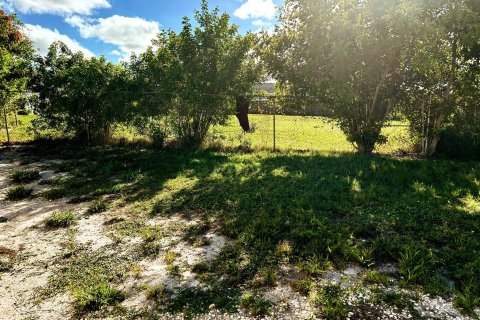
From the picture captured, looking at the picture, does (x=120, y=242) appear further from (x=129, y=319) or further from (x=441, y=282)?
(x=441, y=282)

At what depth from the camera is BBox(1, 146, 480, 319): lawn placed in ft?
11.0

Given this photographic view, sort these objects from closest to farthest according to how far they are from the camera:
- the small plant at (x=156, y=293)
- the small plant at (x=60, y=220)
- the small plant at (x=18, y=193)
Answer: the small plant at (x=156, y=293) < the small plant at (x=60, y=220) < the small plant at (x=18, y=193)

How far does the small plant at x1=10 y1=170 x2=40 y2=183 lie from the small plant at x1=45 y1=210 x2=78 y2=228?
2.99 meters

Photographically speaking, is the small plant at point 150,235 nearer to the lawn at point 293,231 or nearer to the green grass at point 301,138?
the lawn at point 293,231

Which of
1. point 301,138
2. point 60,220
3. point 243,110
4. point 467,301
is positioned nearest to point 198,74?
point 243,110

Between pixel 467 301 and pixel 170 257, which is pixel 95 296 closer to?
pixel 170 257

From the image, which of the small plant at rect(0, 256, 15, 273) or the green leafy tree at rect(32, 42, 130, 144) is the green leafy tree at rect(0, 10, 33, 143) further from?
the small plant at rect(0, 256, 15, 273)

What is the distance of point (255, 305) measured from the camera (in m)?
3.20

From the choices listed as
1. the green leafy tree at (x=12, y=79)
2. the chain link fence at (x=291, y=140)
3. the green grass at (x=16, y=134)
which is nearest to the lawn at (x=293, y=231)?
the chain link fence at (x=291, y=140)

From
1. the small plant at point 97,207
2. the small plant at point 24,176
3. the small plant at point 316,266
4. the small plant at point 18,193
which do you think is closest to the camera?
the small plant at point 316,266

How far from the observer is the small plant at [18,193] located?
21.7ft

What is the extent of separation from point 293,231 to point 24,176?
683cm

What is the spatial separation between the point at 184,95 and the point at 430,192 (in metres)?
7.76

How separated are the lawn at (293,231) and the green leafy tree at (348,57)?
2242 mm
